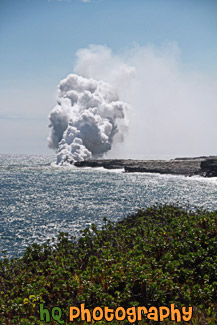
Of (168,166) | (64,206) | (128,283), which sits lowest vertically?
(64,206)

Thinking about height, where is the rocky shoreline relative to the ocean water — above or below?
above

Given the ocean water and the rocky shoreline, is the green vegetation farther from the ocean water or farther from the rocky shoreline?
the rocky shoreline

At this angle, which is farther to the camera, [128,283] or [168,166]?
[168,166]

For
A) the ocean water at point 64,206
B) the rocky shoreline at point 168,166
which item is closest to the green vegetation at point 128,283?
the ocean water at point 64,206

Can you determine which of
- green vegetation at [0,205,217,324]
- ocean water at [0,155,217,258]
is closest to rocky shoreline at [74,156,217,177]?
ocean water at [0,155,217,258]

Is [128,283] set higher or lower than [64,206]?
higher

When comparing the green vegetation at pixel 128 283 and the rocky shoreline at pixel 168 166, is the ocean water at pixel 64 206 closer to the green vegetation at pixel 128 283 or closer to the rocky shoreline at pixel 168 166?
the green vegetation at pixel 128 283

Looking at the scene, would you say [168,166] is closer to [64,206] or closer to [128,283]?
[64,206]

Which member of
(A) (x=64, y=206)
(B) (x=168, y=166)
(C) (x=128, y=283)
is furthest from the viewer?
(B) (x=168, y=166)

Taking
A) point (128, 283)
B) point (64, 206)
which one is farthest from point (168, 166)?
point (128, 283)

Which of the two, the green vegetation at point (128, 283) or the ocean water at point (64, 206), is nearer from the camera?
the green vegetation at point (128, 283)

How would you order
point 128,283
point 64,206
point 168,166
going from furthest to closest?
point 168,166, point 64,206, point 128,283

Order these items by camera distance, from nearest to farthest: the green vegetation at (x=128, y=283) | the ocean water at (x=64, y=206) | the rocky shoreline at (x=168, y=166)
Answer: the green vegetation at (x=128, y=283) → the ocean water at (x=64, y=206) → the rocky shoreline at (x=168, y=166)

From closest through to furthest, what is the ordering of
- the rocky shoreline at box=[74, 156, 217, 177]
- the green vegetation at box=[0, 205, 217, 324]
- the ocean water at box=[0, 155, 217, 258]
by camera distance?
the green vegetation at box=[0, 205, 217, 324], the ocean water at box=[0, 155, 217, 258], the rocky shoreline at box=[74, 156, 217, 177]
